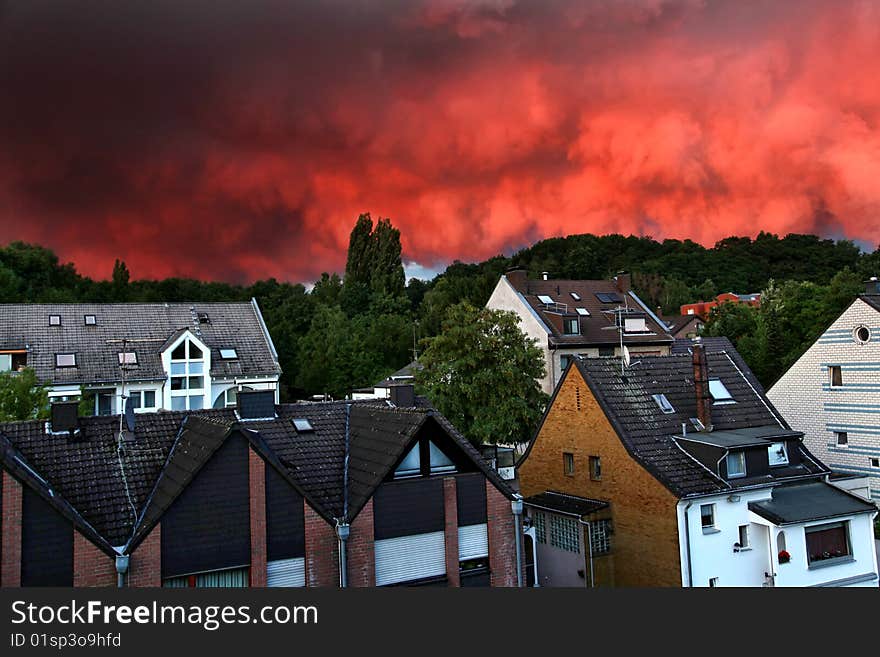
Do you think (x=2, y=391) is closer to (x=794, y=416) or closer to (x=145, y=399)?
(x=145, y=399)

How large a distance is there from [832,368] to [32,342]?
42152 mm

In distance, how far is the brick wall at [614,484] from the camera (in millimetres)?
19609

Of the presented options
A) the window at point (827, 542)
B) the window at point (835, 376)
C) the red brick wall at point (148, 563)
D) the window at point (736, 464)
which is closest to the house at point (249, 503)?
the red brick wall at point (148, 563)

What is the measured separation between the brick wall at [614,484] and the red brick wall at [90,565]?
578 inches

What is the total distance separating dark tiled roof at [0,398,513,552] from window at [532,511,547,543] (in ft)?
20.4

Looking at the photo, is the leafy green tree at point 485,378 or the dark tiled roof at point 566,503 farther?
the leafy green tree at point 485,378

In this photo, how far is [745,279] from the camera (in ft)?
371

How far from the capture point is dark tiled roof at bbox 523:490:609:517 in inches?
845

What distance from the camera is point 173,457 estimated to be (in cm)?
1642

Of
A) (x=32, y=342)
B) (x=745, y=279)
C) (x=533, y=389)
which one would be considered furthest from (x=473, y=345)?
(x=745, y=279)

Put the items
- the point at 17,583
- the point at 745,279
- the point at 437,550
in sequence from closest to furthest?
the point at 17,583 → the point at 437,550 → the point at 745,279

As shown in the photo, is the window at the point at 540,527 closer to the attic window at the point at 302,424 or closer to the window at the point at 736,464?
the window at the point at 736,464

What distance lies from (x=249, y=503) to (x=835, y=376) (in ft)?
86.5

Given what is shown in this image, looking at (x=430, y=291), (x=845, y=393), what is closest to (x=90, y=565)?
(x=845, y=393)
